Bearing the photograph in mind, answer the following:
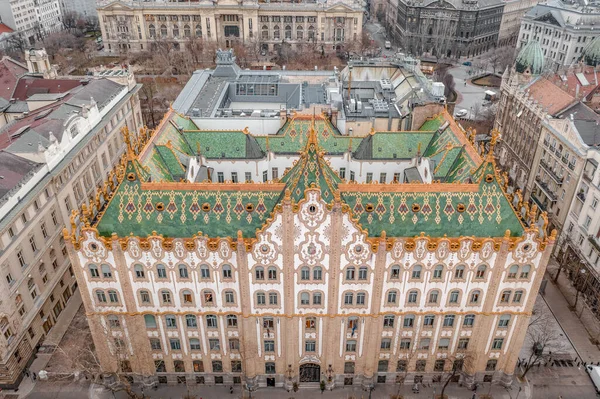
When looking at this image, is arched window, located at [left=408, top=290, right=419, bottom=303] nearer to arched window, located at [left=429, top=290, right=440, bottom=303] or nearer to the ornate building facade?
the ornate building facade

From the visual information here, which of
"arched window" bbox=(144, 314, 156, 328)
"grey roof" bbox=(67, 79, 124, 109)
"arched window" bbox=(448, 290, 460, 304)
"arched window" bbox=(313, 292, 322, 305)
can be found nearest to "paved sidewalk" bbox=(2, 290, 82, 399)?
"arched window" bbox=(144, 314, 156, 328)

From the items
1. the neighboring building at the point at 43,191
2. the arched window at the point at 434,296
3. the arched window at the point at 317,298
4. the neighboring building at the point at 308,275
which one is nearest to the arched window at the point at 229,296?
the neighboring building at the point at 308,275

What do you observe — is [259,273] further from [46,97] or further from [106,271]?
[46,97]

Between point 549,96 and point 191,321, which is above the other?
point 549,96

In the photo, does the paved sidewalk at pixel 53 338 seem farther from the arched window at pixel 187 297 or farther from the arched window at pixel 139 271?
the arched window at pixel 187 297

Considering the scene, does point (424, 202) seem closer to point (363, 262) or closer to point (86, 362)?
point (363, 262)

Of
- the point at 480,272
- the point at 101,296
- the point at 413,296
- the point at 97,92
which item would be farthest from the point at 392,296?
the point at 97,92
